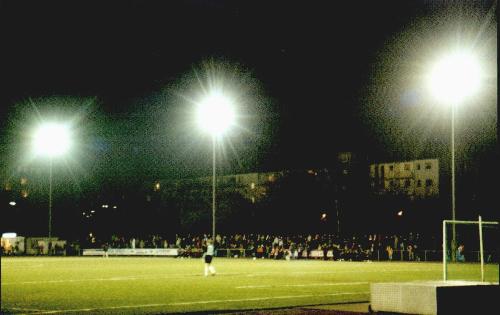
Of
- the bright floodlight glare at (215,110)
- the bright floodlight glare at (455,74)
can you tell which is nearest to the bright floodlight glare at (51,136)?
the bright floodlight glare at (215,110)

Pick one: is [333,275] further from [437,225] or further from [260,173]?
[260,173]

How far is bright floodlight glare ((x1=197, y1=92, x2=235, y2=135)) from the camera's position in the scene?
129 feet

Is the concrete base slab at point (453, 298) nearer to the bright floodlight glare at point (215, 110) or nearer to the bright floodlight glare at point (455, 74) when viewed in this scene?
the bright floodlight glare at point (455, 74)

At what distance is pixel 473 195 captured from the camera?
93.7m

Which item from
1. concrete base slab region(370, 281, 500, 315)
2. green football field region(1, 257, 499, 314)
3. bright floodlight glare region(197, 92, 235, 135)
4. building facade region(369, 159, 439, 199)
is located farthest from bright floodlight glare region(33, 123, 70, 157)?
building facade region(369, 159, 439, 199)

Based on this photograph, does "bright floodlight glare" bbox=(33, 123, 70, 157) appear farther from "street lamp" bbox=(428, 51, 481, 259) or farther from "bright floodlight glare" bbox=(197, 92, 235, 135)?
"street lamp" bbox=(428, 51, 481, 259)

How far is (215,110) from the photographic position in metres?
39.6

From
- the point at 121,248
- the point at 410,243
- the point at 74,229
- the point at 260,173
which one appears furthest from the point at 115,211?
the point at 410,243

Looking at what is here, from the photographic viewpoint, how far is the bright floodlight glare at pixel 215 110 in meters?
39.3

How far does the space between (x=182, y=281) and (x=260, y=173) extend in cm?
12809

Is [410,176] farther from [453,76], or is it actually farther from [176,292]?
[176,292]

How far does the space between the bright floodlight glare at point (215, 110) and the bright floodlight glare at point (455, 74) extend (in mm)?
10735

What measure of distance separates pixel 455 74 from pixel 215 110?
13.4 meters

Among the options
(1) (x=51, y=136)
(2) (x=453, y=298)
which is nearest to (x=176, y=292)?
(2) (x=453, y=298)
